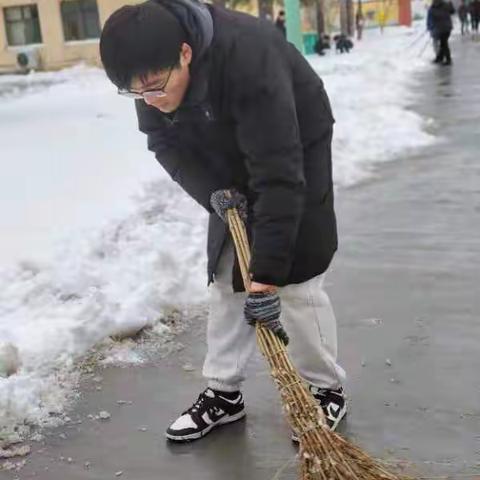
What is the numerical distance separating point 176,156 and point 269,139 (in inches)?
20.9

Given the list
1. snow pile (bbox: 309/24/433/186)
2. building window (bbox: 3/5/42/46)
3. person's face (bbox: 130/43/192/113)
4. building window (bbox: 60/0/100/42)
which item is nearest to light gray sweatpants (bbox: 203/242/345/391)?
person's face (bbox: 130/43/192/113)

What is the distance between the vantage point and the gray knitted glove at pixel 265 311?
2.83m

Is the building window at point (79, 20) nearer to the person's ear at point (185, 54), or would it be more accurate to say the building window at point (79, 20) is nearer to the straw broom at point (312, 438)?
the person's ear at point (185, 54)

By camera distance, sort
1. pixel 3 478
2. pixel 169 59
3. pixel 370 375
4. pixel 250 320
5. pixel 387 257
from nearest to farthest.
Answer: pixel 169 59 < pixel 250 320 < pixel 3 478 < pixel 370 375 < pixel 387 257

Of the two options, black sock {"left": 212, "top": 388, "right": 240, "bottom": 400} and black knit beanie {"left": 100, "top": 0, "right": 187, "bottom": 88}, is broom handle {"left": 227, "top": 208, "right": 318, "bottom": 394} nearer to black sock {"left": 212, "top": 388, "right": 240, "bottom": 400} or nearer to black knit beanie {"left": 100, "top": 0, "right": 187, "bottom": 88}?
black sock {"left": 212, "top": 388, "right": 240, "bottom": 400}

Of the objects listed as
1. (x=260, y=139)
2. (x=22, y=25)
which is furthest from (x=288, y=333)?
(x=22, y=25)

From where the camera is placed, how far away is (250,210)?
3.05m

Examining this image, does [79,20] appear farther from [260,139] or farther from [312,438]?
[312,438]

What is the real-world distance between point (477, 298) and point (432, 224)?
1653 millimetres

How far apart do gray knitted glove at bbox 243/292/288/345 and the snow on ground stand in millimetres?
1131

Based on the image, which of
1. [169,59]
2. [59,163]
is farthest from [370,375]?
[59,163]

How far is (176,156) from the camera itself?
3.09 metres

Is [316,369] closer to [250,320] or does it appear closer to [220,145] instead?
[250,320]

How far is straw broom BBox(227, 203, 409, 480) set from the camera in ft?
8.70
